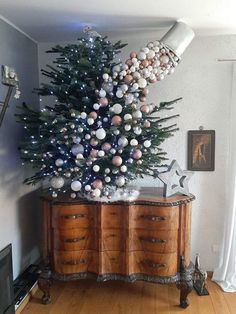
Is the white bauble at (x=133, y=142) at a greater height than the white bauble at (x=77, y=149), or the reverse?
the white bauble at (x=133, y=142)

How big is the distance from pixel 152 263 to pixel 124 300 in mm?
430

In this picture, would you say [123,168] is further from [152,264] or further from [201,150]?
[201,150]

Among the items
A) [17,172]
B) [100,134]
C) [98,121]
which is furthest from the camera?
[17,172]

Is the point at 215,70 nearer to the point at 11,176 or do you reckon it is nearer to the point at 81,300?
the point at 11,176

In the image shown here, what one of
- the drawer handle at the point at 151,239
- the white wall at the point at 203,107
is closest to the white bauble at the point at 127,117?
the white wall at the point at 203,107

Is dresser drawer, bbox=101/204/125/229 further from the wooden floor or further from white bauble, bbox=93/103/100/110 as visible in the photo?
white bauble, bbox=93/103/100/110

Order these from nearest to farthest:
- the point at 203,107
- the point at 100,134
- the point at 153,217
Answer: the point at 100,134
the point at 153,217
the point at 203,107

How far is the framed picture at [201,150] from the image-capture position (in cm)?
262

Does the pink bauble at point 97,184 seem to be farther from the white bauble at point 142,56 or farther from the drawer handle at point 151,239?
the white bauble at point 142,56

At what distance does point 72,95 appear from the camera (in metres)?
2.06

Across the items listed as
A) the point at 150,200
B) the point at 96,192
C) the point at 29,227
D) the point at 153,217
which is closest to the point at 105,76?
the point at 96,192

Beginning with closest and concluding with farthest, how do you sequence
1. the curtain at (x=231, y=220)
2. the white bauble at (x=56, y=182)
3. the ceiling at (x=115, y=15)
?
1. the ceiling at (x=115, y=15)
2. the white bauble at (x=56, y=182)
3. the curtain at (x=231, y=220)

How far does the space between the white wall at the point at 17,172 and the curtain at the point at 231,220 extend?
181 centimetres

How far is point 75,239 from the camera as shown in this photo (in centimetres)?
224
